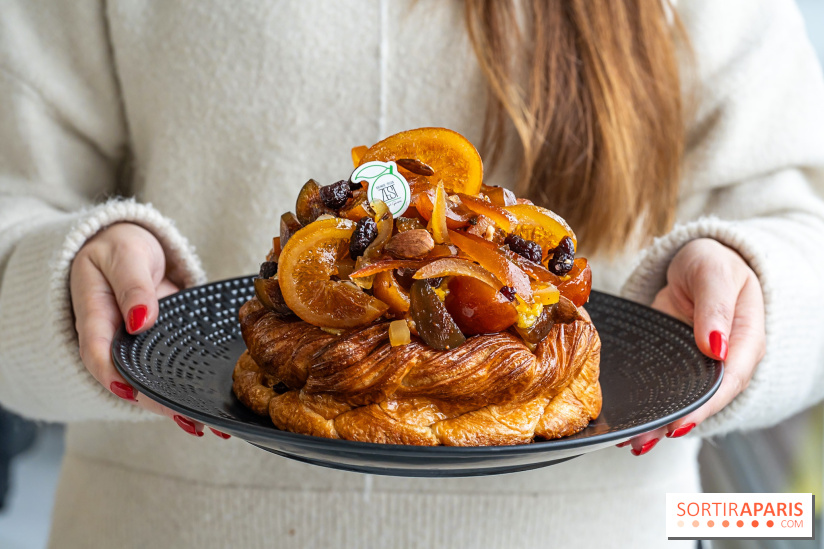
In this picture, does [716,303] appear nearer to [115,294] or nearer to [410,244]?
[410,244]

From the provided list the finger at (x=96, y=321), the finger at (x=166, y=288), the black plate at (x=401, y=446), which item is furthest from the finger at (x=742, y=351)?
the finger at (x=166, y=288)

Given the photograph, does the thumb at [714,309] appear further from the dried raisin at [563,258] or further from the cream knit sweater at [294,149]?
the cream knit sweater at [294,149]

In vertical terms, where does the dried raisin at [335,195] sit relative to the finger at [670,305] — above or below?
below

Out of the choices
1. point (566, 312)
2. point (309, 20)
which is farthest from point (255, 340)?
point (309, 20)

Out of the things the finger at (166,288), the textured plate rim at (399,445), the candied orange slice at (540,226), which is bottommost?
the textured plate rim at (399,445)

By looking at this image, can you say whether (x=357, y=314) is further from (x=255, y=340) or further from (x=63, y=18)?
(x=63, y=18)

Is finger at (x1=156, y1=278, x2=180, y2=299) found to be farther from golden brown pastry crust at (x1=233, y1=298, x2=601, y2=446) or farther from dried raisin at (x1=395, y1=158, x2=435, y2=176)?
dried raisin at (x1=395, y1=158, x2=435, y2=176)

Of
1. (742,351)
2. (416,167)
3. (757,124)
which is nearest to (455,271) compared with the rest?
(416,167)
